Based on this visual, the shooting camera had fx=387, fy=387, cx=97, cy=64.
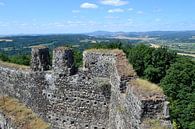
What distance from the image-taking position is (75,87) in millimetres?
13133

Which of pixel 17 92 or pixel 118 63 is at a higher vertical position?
pixel 118 63

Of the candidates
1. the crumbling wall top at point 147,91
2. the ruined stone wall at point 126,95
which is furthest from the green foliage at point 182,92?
the crumbling wall top at point 147,91

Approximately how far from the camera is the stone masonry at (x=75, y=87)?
1184cm

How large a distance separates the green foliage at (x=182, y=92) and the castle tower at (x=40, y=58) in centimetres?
3524

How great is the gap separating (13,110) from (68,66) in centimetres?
274

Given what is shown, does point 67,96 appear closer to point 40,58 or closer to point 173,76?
point 40,58

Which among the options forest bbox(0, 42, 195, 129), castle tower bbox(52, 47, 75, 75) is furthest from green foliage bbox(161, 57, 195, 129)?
castle tower bbox(52, 47, 75, 75)

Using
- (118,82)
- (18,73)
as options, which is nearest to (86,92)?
(118,82)

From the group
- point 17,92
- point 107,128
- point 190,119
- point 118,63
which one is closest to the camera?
point 118,63

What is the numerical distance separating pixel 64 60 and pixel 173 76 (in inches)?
1755

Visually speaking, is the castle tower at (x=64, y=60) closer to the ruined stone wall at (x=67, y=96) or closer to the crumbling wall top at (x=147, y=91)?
the ruined stone wall at (x=67, y=96)

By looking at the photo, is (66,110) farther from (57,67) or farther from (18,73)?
(18,73)

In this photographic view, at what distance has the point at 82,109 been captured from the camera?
1308cm

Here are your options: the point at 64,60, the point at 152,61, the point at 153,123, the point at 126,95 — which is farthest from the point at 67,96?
the point at 152,61
